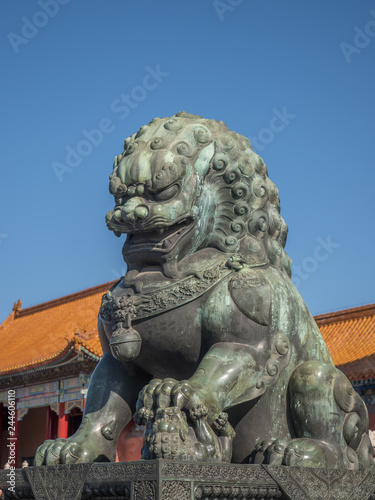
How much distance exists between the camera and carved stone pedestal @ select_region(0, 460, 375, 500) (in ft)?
8.61

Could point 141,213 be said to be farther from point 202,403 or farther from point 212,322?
point 202,403

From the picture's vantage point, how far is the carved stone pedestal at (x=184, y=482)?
103 inches

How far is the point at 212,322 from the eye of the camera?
10.5 ft

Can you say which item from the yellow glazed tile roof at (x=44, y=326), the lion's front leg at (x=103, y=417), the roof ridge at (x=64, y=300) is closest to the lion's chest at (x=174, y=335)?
the lion's front leg at (x=103, y=417)

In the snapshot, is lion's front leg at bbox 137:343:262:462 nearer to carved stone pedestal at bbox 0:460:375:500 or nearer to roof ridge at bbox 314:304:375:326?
carved stone pedestal at bbox 0:460:375:500

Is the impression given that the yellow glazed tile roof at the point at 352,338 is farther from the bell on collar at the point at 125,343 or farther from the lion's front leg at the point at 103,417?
the bell on collar at the point at 125,343

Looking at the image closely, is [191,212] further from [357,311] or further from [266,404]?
[357,311]

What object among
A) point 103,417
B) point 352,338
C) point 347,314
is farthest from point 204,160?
point 347,314

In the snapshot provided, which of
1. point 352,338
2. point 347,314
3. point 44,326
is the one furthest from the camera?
point 44,326

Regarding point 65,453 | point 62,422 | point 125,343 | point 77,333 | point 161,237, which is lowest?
point 65,453

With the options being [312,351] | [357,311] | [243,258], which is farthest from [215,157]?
[357,311]

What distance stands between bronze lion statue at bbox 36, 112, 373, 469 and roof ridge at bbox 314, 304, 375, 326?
17.4 metres

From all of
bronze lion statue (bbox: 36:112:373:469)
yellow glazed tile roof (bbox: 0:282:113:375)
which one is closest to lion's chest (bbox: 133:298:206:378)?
bronze lion statue (bbox: 36:112:373:469)

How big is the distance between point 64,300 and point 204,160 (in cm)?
2417
